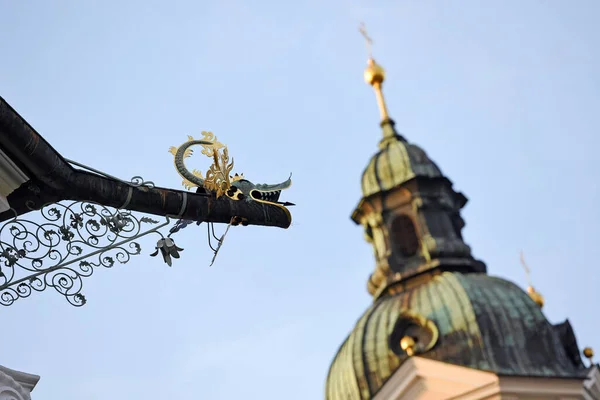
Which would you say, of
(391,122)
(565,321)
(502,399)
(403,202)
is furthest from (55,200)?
(391,122)

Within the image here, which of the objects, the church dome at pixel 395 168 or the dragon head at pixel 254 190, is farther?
the church dome at pixel 395 168

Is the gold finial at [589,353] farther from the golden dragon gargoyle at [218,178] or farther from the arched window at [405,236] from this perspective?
the golden dragon gargoyle at [218,178]

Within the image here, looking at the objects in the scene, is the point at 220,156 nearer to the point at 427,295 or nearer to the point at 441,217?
the point at 427,295

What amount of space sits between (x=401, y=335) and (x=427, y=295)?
1467 millimetres

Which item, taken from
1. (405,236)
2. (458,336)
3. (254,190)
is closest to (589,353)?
(458,336)

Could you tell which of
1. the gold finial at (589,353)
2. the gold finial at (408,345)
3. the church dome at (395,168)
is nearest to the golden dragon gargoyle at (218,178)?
the gold finial at (408,345)

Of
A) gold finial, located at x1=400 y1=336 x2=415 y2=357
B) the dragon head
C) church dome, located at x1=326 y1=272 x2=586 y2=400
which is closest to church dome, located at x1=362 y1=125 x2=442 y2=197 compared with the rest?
church dome, located at x1=326 y1=272 x2=586 y2=400

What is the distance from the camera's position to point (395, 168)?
32.6 m

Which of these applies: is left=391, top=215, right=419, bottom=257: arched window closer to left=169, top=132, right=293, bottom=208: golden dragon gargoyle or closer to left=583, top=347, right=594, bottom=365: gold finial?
left=583, top=347, right=594, bottom=365: gold finial

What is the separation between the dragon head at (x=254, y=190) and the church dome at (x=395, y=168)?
2482cm

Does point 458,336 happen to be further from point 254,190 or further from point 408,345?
point 254,190

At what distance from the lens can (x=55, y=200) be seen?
636 cm

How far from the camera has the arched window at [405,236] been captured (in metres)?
Result: 31.1

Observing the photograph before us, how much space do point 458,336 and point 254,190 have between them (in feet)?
65.1
